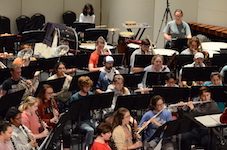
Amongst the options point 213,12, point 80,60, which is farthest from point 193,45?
point 213,12

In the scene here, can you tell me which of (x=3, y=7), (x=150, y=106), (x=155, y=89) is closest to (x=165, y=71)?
(x=155, y=89)

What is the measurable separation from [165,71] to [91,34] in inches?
132

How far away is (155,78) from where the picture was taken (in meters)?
8.16

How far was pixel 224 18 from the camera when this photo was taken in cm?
1298

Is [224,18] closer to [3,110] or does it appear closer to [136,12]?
[136,12]

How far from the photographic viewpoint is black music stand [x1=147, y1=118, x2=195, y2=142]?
582 cm

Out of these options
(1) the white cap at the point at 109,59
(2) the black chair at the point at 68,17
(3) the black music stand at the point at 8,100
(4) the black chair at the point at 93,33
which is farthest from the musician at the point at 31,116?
(2) the black chair at the point at 68,17

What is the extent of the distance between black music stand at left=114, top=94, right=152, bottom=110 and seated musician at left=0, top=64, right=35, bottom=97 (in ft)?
5.70

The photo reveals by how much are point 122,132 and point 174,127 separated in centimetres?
71

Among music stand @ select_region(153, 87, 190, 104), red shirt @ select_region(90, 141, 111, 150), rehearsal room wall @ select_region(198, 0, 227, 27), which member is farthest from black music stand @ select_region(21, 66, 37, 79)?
rehearsal room wall @ select_region(198, 0, 227, 27)

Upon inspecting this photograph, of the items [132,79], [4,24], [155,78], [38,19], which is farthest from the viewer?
[38,19]

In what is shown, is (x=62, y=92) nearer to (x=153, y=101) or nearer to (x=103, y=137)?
(x=153, y=101)

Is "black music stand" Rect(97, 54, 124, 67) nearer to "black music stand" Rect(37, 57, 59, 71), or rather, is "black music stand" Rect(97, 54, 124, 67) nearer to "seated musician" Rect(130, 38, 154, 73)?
"seated musician" Rect(130, 38, 154, 73)

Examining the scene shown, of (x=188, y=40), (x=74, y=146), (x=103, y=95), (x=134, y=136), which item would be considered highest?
(x=188, y=40)
